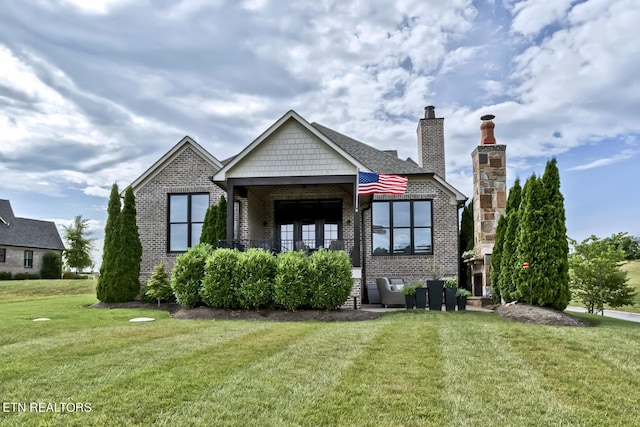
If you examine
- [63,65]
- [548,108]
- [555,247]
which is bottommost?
[555,247]

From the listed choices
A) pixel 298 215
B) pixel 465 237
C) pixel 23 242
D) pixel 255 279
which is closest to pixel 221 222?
pixel 298 215

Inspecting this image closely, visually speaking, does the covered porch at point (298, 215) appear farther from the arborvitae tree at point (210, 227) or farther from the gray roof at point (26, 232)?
the gray roof at point (26, 232)

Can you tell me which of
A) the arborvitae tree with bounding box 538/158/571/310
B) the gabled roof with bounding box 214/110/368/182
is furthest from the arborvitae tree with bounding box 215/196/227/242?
the arborvitae tree with bounding box 538/158/571/310

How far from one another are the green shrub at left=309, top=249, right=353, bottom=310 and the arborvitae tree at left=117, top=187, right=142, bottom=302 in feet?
21.0

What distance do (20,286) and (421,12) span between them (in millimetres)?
23621

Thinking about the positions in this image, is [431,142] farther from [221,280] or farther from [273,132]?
[221,280]

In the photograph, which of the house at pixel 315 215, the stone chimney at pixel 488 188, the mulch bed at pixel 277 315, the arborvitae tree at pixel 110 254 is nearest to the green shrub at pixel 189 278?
the mulch bed at pixel 277 315

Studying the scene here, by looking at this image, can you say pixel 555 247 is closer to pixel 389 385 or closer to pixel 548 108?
pixel 548 108

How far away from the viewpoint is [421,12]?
11.5 m

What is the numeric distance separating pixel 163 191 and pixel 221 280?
6.66 metres

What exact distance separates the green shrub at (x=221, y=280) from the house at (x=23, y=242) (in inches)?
1176

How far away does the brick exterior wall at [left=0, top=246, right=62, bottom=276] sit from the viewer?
33.6m

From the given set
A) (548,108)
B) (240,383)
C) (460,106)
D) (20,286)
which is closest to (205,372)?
(240,383)

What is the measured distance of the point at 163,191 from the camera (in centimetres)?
1616
